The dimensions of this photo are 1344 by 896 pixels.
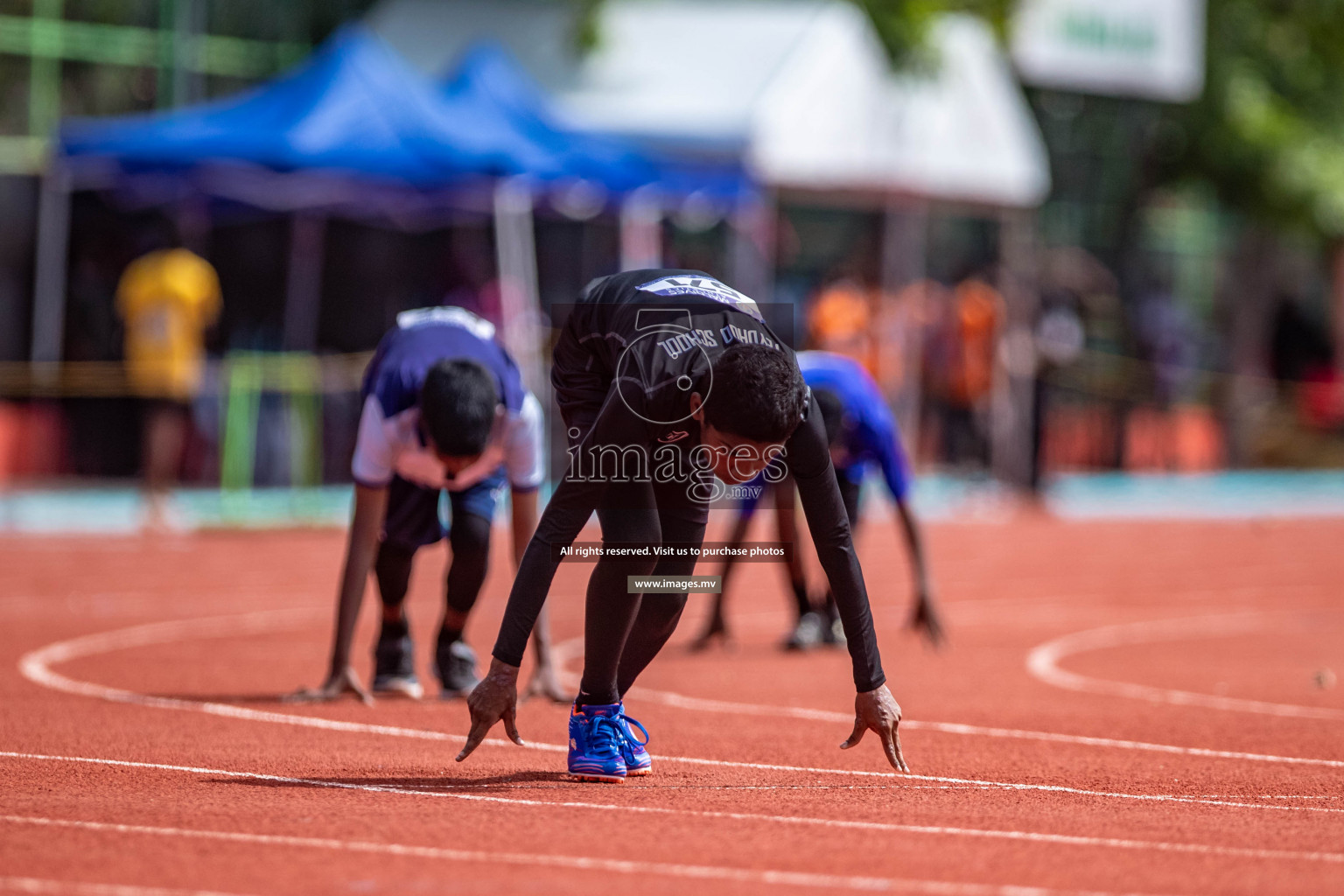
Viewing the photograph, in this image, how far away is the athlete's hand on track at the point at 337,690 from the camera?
826 cm

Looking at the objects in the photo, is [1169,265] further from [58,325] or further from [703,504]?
[703,504]

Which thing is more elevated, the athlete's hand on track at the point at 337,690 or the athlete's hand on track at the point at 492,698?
the athlete's hand on track at the point at 492,698

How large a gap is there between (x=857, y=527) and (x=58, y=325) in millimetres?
11108

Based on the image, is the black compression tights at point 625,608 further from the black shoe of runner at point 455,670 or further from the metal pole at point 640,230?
the metal pole at point 640,230

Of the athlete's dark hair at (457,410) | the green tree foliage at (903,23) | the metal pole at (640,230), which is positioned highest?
the green tree foliage at (903,23)

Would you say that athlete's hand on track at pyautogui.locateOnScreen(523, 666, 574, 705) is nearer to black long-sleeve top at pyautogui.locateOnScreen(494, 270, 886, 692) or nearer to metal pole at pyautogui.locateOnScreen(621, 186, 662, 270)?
black long-sleeve top at pyautogui.locateOnScreen(494, 270, 886, 692)

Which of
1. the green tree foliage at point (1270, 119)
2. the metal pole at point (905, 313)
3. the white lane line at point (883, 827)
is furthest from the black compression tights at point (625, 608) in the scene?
the green tree foliage at point (1270, 119)

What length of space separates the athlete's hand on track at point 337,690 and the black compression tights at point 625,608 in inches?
77.2

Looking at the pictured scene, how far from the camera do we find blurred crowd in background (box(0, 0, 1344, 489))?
64.1ft

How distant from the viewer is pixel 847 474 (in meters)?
11.1

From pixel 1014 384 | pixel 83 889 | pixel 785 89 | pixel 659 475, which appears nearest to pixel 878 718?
pixel 659 475

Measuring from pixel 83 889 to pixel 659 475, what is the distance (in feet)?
7.51

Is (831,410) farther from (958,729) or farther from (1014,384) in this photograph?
(1014,384)

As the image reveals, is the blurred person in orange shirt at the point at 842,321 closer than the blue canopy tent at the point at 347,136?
No
